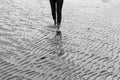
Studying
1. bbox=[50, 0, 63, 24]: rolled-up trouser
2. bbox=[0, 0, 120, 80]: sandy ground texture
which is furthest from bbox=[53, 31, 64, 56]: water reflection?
bbox=[50, 0, 63, 24]: rolled-up trouser

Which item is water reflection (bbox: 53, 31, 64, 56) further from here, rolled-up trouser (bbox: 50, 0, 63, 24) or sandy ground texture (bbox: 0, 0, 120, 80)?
rolled-up trouser (bbox: 50, 0, 63, 24)

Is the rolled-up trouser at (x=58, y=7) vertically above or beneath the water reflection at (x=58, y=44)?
above

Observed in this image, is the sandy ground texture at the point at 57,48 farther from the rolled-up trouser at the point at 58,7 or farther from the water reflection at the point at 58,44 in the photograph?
the rolled-up trouser at the point at 58,7

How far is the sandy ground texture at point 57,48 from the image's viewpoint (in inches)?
144

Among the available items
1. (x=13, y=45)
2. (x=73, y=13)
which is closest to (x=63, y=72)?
(x=13, y=45)

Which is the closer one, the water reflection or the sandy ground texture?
the sandy ground texture

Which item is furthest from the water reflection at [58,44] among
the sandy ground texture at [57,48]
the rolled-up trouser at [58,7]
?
the rolled-up trouser at [58,7]

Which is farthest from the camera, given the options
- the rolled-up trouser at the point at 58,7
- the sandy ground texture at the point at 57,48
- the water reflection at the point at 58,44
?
the rolled-up trouser at the point at 58,7

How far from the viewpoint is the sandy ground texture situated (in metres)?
3.65

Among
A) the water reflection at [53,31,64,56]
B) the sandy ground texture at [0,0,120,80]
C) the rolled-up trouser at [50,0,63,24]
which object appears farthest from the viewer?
the rolled-up trouser at [50,0,63,24]

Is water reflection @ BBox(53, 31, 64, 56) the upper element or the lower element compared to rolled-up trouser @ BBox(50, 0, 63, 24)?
lower

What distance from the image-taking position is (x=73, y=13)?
861cm

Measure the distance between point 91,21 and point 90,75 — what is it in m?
4.11

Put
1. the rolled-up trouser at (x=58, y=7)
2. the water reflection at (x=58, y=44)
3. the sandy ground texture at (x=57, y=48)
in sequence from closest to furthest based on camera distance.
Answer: the sandy ground texture at (x=57, y=48) → the water reflection at (x=58, y=44) → the rolled-up trouser at (x=58, y=7)
